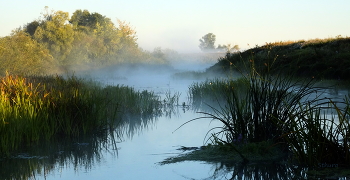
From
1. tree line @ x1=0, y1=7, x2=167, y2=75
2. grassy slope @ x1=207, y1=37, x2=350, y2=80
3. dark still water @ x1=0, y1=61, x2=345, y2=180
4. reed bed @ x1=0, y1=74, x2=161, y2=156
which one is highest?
tree line @ x1=0, y1=7, x2=167, y2=75

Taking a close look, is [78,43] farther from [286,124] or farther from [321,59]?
[286,124]

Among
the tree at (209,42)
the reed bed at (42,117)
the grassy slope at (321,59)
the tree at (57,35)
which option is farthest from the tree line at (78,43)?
the tree at (209,42)

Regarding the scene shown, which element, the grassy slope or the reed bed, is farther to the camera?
the grassy slope

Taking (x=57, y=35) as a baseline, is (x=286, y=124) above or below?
below

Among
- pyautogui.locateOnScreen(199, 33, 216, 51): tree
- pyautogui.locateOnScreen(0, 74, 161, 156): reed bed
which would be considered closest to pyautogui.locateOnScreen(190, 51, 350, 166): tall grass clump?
pyautogui.locateOnScreen(0, 74, 161, 156): reed bed

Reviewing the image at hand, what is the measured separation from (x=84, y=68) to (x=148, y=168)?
5020cm

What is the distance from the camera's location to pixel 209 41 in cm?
13800

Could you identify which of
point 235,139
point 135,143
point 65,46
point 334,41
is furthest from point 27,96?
point 65,46

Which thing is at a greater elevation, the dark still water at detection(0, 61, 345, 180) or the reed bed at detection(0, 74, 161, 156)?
the reed bed at detection(0, 74, 161, 156)

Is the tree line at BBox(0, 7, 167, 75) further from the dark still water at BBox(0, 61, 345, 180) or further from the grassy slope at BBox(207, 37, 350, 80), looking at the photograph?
the dark still water at BBox(0, 61, 345, 180)

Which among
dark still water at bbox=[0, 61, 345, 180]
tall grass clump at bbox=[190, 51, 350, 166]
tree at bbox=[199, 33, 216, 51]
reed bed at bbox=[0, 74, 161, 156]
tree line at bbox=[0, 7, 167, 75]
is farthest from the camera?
tree at bbox=[199, 33, 216, 51]

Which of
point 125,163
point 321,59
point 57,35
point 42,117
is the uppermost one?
point 57,35

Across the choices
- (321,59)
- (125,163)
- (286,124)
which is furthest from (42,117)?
(321,59)

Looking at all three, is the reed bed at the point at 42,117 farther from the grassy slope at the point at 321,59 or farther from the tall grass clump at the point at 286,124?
the grassy slope at the point at 321,59
